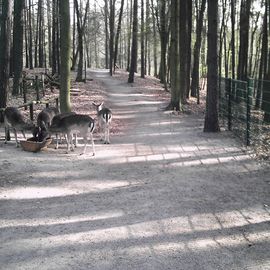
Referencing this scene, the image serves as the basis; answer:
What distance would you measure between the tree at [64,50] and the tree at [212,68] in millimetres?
4908

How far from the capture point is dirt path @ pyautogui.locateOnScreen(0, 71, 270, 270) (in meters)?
5.98

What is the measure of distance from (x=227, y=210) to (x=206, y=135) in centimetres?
738

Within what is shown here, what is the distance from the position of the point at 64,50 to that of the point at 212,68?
521 cm

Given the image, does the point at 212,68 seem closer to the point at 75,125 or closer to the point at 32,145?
the point at 75,125

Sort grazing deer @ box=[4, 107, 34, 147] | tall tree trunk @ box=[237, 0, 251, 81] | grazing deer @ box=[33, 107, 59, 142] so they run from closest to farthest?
grazing deer @ box=[33, 107, 59, 142], grazing deer @ box=[4, 107, 34, 147], tall tree trunk @ box=[237, 0, 251, 81]

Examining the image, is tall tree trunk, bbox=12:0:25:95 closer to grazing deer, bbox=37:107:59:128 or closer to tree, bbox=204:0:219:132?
grazing deer, bbox=37:107:59:128

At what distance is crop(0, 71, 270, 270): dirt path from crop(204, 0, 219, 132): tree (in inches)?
83.6

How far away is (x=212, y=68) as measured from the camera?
49.9 ft

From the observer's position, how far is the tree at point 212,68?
1515cm

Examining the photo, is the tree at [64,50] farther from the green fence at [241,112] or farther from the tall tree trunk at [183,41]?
the tall tree trunk at [183,41]

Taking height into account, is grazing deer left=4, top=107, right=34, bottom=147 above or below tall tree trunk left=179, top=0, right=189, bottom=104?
below

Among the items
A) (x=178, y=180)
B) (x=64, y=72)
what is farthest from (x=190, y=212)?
(x=64, y=72)

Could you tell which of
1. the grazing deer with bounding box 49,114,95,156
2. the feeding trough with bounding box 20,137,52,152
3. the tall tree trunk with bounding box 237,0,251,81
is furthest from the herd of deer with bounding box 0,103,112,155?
the tall tree trunk with bounding box 237,0,251,81

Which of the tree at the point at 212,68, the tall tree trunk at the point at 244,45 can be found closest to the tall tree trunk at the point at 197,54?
the tall tree trunk at the point at 244,45
